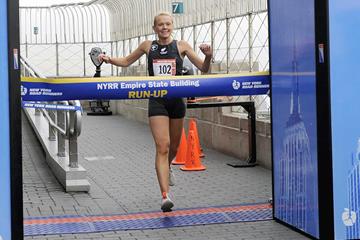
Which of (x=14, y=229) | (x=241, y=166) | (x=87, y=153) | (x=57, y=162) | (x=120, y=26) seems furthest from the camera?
(x=120, y=26)

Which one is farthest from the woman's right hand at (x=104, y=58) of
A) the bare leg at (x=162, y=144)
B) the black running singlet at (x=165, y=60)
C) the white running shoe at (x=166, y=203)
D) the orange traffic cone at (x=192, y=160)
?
the orange traffic cone at (x=192, y=160)

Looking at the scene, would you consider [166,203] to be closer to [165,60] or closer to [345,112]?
[165,60]

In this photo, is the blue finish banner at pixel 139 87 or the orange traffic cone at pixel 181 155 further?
the orange traffic cone at pixel 181 155

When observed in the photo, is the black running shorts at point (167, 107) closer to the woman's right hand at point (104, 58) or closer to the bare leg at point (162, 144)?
the bare leg at point (162, 144)

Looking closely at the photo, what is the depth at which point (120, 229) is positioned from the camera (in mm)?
6680

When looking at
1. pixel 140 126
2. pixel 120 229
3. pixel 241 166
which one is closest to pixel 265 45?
pixel 241 166

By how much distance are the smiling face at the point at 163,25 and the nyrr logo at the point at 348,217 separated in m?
2.74

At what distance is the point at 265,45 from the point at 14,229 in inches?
Answer: 248

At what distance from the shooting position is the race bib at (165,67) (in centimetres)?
754

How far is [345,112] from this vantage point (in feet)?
19.1

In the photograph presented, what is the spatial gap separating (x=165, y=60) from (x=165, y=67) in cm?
7

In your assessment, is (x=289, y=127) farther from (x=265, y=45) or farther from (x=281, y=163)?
(x=265, y=45)

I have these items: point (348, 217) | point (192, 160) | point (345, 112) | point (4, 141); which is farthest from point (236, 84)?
point (192, 160)

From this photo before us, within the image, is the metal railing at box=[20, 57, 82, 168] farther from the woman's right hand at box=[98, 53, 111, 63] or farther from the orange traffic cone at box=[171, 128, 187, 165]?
the orange traffic cone at box=[171, 128, 187, 165]
